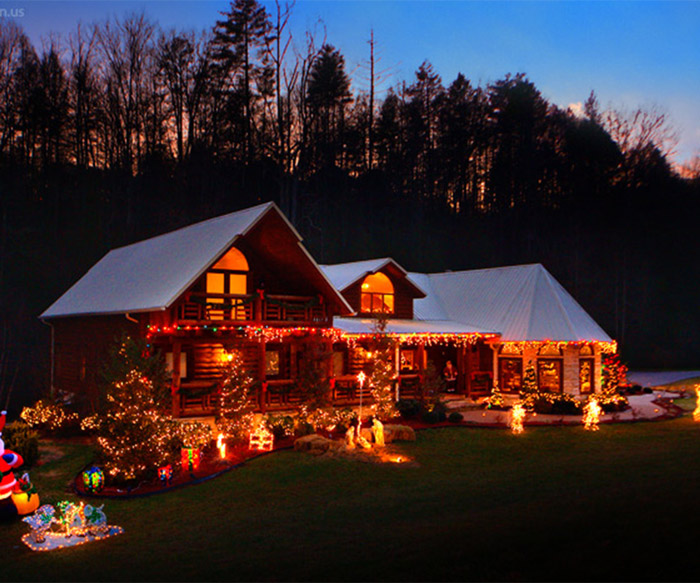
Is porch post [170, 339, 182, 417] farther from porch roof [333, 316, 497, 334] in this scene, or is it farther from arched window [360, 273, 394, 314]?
arched window [360, 273, 394, 314]

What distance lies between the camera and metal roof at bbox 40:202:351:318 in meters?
20.3

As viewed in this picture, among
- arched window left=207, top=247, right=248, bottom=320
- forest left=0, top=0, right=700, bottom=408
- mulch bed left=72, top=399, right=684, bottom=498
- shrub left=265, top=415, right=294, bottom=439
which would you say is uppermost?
forest left=0, top=0, right=700, bottom=408

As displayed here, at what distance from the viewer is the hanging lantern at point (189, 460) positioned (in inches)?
627

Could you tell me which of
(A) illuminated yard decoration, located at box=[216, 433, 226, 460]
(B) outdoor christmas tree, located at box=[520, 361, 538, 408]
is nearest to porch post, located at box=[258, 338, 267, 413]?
(A) illuminated yard decoration, located at box=[216, 433, 226, 460]

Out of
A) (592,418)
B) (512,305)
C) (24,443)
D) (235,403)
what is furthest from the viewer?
(512,305)

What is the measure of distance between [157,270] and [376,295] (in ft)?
37.8

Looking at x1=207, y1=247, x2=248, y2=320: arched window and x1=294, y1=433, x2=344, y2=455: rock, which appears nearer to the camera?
x1=294, y1=433, x2=344, y2=455: rock

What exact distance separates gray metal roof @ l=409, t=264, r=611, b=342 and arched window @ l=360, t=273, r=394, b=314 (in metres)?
2.76

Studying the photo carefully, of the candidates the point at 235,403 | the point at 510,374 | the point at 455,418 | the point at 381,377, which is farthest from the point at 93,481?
the point at 510,374

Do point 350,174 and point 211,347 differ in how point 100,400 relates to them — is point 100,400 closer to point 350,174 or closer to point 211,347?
point 211,347

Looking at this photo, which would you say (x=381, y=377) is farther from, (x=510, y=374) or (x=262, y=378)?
(x=510, y=374)

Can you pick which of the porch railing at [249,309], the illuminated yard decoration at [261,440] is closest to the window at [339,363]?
the porch railing at [249,309]

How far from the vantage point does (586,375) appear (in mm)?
28641

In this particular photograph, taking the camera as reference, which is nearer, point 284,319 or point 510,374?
point 284,319
